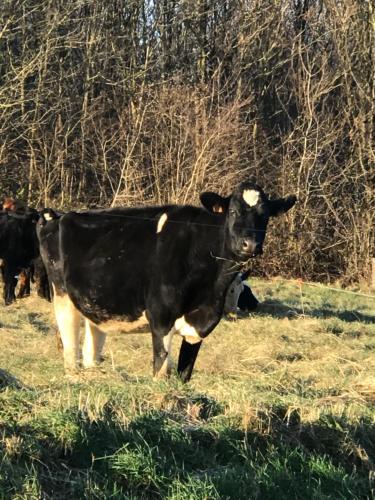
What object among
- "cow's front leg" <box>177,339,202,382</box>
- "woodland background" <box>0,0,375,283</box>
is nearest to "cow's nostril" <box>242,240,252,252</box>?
"cow's front leg" <box>177,339,202,382</box>

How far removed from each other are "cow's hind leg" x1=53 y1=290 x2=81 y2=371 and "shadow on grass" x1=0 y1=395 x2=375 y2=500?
3.91m

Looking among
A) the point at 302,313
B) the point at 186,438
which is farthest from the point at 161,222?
the point at 302,313

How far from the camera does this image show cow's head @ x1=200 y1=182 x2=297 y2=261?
24.6 ft

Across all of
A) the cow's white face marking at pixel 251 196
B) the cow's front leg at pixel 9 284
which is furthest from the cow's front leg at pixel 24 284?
the cow's white face marking at pixel 251 196

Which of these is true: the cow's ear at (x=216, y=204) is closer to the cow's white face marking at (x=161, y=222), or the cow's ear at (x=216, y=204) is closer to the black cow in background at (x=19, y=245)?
the cow's white face marking at (x=161, y=222)

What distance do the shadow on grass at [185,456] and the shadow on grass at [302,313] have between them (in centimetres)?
849

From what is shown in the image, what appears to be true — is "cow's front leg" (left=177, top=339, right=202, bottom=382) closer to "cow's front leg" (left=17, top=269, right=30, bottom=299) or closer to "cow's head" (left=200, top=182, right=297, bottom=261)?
"cow's head" (left=200, top=182, right=297, bottom=261)

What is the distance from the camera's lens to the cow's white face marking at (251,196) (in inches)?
306

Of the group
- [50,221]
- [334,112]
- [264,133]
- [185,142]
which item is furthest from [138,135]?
[50,221]

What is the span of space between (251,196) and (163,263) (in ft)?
3.53

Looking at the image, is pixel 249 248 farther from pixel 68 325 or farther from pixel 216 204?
pixel 68 325

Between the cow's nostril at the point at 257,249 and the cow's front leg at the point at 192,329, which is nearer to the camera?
the cow's nostril at the point at 257,249

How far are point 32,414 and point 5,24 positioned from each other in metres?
19.5

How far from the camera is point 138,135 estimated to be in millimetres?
22969
